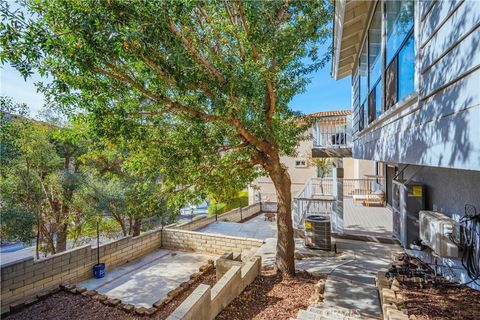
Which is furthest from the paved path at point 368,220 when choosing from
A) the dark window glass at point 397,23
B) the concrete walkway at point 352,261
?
the dark window glass at point 397,23

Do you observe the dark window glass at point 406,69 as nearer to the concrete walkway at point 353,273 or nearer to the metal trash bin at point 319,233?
the concrete walkway at point 353,273

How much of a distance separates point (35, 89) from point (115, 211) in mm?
7543

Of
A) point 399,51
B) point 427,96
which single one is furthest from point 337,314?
point 399,51

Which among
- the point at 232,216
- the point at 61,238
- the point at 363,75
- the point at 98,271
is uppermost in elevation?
the point at 363,75

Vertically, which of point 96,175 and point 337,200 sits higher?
point 96,175

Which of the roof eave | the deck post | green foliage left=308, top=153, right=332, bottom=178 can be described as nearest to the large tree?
the roof eave

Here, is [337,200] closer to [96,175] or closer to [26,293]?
[26,293]

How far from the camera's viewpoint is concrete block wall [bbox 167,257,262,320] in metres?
3.33

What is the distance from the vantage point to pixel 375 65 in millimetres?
5684

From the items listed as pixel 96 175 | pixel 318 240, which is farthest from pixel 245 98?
pixel 96 175

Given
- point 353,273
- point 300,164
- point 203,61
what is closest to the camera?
point 203,61

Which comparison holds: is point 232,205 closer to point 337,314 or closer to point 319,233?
point 319,233

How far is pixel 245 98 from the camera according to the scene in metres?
3.95

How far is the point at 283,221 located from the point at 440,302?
2.75 meters
